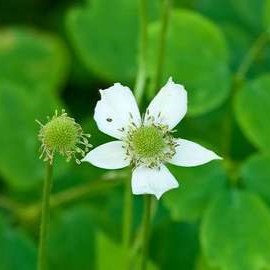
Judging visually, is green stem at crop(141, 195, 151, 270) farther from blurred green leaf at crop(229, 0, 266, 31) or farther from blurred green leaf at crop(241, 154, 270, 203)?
blurred green leaf at crop(229, 0, 266, 31)

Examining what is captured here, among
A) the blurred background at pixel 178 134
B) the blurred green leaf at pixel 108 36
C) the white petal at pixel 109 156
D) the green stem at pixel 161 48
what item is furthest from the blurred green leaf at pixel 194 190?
the blurred green leaf at pixel 108 36

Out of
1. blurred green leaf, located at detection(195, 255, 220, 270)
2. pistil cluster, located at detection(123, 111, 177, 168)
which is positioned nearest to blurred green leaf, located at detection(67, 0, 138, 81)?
blurred green leaf, located at detection(195, 255, 220, 270)

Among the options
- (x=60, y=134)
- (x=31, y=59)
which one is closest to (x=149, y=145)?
(x=60, y=134)

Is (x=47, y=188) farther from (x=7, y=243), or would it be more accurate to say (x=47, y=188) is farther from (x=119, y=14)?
(x=119, y=14)

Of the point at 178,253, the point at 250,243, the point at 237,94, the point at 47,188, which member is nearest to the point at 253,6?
the point at 237,94

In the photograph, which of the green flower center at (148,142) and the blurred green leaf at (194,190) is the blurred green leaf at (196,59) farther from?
the green flower center at (148,142)
